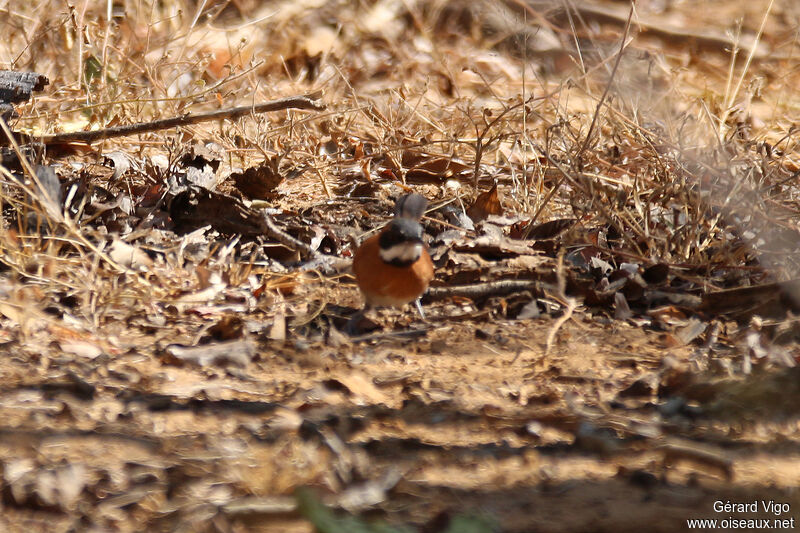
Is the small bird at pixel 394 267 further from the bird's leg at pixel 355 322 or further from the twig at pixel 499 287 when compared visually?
the twig at pixel 499 287

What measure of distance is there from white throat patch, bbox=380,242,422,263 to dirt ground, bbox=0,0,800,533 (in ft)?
0.95

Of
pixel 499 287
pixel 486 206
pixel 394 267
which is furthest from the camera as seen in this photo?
pixel 486 206

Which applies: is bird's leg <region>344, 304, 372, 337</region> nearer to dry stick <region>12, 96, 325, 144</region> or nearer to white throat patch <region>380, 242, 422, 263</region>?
white throat patch <region>380, 242, 422, 263</region>

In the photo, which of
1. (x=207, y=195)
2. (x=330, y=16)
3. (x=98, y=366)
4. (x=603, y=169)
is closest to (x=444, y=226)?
(x=603, y=169)

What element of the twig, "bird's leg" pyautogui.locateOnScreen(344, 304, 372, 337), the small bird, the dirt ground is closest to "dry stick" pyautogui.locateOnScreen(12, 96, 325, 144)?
the dirt ground

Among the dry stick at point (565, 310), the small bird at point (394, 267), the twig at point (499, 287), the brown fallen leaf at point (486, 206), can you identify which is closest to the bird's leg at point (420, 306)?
the small bird at point (394, 267)

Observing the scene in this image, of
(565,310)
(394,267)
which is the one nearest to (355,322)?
(394,267)

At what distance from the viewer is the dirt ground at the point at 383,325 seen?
2.25 m

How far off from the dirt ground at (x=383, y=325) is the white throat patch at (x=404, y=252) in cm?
29

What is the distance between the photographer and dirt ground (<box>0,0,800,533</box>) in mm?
2246

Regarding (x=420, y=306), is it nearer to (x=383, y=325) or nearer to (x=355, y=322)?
(x=383, y=325)

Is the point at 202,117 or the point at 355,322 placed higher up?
the point at 202,117

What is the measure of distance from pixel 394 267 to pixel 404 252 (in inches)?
6.0

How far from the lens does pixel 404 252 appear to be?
3.65 metres
